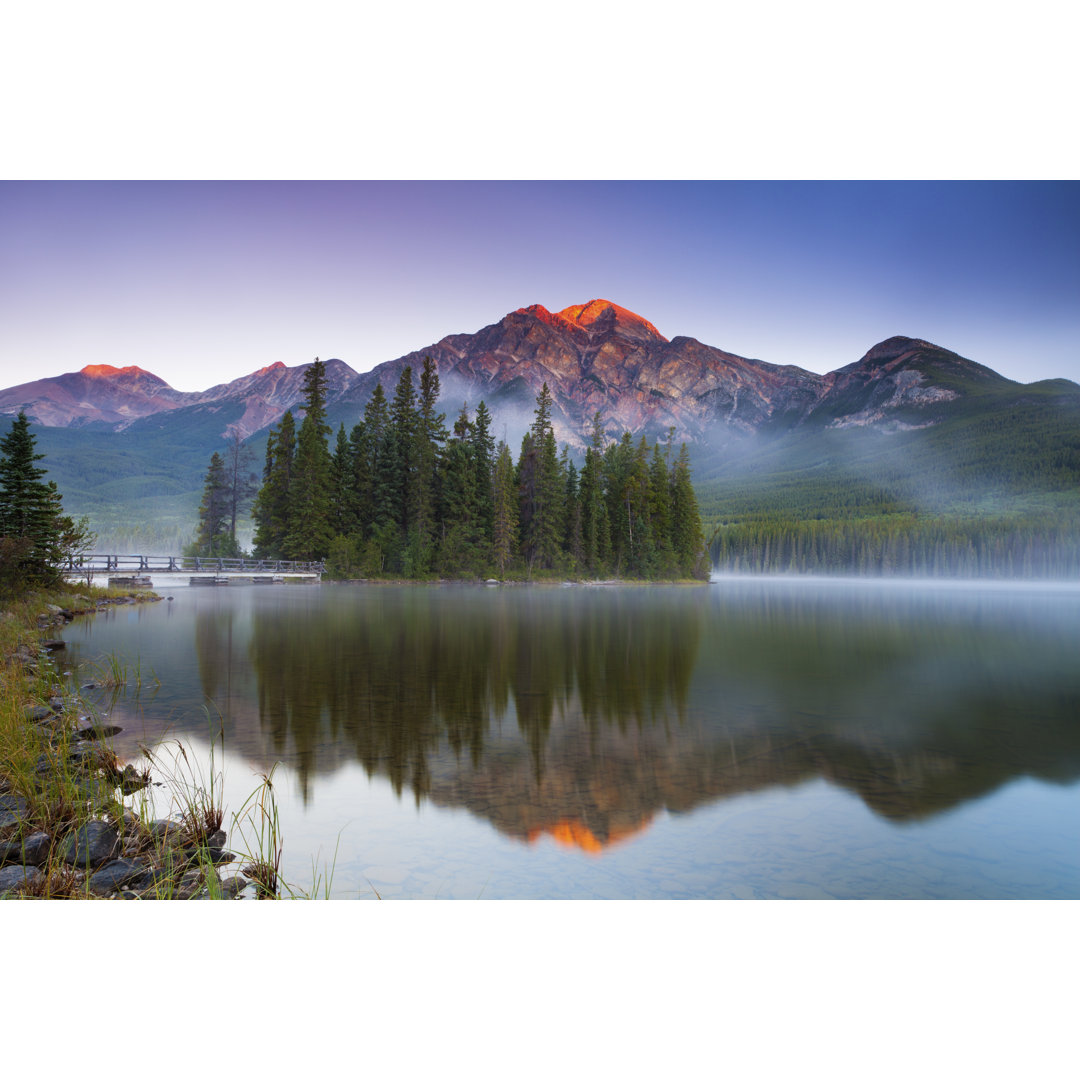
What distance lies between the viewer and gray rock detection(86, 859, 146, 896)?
334 centimetres

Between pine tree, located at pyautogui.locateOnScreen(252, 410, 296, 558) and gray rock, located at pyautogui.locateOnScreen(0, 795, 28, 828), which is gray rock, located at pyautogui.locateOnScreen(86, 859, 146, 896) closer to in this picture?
gray rock, located at pyautogui.locateOnScreen(0, 795, 28, 828)

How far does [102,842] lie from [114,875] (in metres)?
0.34

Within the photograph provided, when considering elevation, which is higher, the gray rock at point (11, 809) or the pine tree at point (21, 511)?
the pine tree at point (21, 511)

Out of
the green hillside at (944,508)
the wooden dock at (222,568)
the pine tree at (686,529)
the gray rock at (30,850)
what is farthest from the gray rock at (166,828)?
the green hillside at (944,508)

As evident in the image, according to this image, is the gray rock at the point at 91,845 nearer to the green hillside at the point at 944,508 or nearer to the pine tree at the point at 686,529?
the pine tree at the point at 686,529

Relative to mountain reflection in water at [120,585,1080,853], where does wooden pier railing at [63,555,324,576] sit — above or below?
above

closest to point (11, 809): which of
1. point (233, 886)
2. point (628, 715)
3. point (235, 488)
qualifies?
point (233, 886)

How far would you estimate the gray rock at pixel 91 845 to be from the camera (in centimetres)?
354

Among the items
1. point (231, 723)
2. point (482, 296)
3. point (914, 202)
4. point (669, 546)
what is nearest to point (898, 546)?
point (669, 546)

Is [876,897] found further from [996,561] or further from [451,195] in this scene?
[996,561]

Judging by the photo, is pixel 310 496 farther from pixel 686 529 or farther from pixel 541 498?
pixel 686 529

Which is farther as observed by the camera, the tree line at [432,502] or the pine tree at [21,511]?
the tree line at [432,502]

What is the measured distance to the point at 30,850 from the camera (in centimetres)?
347

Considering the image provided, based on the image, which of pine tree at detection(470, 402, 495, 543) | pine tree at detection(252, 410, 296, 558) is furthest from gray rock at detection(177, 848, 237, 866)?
pine tree at detection(470, 402, 495, 543)
